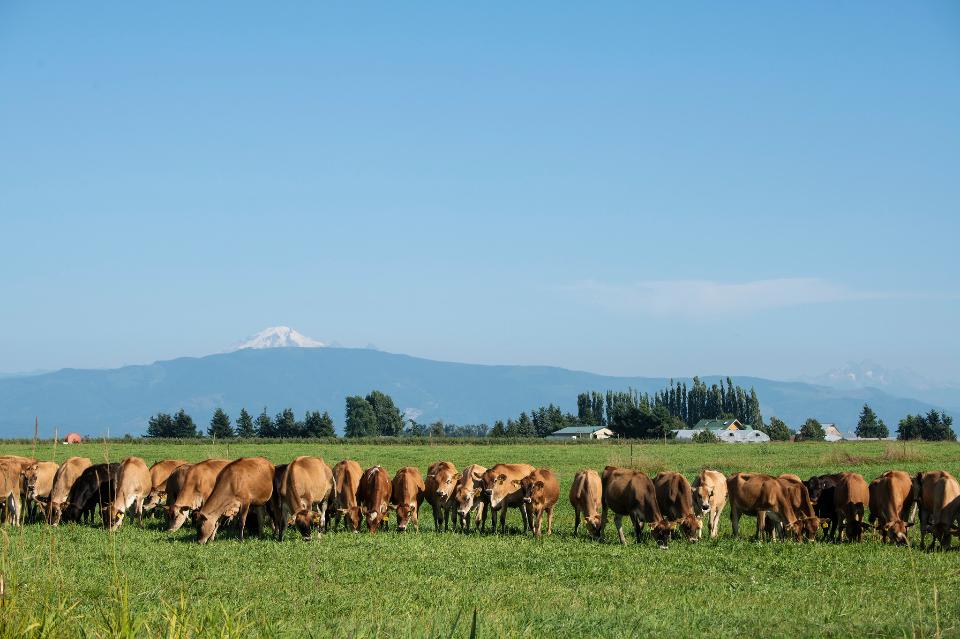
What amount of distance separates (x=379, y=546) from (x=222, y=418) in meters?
115

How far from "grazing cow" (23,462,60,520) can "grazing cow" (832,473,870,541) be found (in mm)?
21530

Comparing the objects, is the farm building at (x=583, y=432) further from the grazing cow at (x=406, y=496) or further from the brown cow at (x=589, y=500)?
the brown cow at (x=589, y=500)

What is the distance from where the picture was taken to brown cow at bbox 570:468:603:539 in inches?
1013

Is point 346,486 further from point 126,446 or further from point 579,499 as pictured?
point 126,446

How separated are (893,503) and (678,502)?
17.4ft

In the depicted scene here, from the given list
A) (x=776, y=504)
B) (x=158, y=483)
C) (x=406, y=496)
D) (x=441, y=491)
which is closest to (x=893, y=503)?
(x=776, y=504)

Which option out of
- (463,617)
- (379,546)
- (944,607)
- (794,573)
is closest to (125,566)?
(379,546)

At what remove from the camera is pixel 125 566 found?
18219mm

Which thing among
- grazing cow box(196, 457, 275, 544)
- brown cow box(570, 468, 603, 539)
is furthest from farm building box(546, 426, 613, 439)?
grazing cow box(196, 457, 275, 544)

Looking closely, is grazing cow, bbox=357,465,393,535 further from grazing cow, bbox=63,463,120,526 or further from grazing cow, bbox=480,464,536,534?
grazing cow, bbox=63,463,120,526

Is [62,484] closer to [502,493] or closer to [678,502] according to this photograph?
[502,493]

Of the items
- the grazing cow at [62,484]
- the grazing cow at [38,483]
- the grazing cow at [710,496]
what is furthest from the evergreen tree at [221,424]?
the grazing cow at [710,496]

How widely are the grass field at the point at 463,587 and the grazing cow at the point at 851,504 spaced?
177 centimetres

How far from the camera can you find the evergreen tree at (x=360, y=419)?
17076 centimetres
